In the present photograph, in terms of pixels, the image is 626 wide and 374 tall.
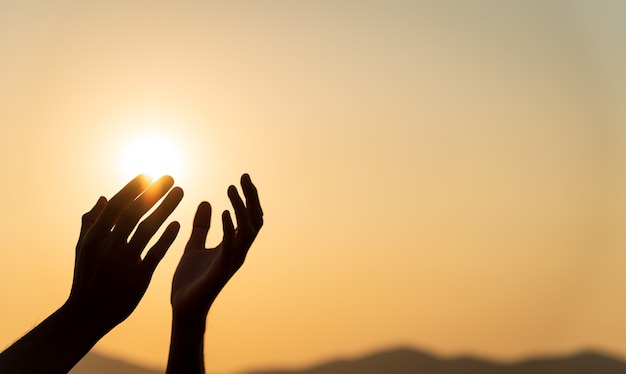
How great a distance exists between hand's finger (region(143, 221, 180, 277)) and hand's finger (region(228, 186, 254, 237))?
19cm

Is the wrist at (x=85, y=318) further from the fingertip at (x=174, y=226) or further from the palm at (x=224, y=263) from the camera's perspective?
the palm at (x=224, y=263)

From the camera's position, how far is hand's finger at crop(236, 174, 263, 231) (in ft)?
4.71

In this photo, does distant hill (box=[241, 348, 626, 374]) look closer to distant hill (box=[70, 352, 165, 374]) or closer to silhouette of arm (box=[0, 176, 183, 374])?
distant hill (box=[70, 352, 165, 374])

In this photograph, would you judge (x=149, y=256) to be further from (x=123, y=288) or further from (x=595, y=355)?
(x=595, y=355)

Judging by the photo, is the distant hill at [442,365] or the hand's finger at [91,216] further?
the distant hill at [442,365]

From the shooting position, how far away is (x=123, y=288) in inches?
43.5

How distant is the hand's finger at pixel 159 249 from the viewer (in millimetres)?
1137

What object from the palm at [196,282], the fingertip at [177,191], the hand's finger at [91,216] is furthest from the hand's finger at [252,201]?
the hand's finger at [91,216]

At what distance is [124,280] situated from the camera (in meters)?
1.10

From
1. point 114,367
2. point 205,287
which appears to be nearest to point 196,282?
point 205,287

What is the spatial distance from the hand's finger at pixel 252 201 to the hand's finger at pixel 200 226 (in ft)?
0.76

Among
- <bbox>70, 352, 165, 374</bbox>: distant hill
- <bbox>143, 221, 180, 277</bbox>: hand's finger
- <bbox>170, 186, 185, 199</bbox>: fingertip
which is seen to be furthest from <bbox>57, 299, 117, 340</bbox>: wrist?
<bbox>70, 352, 165, 374</bbox>: distant hill

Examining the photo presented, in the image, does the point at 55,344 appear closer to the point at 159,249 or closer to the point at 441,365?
the point at 159,249

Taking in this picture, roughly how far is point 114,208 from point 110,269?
11cm
